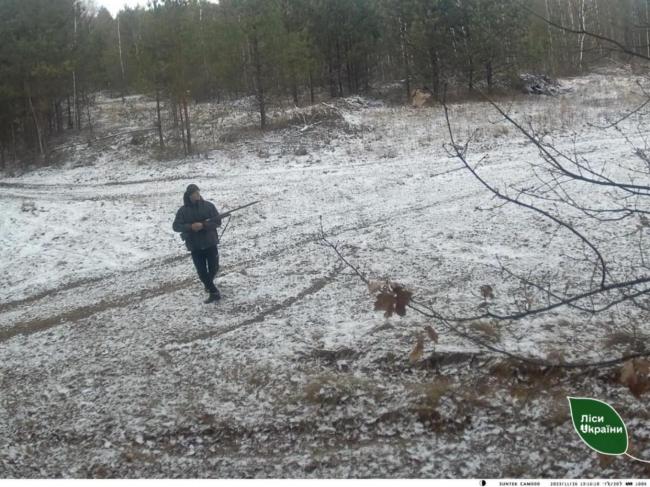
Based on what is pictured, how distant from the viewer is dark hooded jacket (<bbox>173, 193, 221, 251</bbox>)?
7.89 meters

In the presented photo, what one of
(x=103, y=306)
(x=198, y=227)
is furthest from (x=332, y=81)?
(x=198, y=227)

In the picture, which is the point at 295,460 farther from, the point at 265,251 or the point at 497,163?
the point at 497,163

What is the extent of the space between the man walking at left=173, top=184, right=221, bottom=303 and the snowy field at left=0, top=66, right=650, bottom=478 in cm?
80

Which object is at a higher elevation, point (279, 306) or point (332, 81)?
point (332, 81)

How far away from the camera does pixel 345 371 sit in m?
6.14

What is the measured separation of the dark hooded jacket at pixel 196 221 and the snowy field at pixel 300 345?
1028mm

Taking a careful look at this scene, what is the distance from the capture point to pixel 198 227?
7.76 m

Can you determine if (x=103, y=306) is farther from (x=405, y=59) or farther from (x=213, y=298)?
(x=405, y=59)

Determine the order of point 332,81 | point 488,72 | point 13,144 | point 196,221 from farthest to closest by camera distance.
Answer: point 332,81 → point 13,144 → point 488,72 → point 196,221

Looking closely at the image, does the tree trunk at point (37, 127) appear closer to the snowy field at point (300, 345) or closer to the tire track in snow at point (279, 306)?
the snowy field at point (300, 345)

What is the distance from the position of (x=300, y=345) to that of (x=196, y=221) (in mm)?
2593

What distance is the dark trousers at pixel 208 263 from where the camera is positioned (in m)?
8.08

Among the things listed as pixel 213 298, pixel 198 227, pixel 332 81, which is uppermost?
pixel 332 81

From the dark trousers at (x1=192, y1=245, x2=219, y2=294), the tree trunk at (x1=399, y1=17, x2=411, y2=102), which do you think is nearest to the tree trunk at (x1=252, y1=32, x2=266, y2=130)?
the tree trunk at (x1=399, y1=17, x2=411, y2=102)
